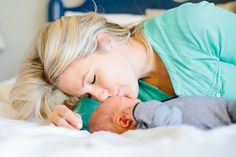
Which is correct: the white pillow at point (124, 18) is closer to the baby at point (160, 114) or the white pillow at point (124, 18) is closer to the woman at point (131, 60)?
the woman at point (131, 60)

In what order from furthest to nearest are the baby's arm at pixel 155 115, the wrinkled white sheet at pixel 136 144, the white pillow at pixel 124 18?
the white pillow at pixel 124 18, the baby's arm at pixel 155 115, the wrinkled white sheet at pixel 136 144

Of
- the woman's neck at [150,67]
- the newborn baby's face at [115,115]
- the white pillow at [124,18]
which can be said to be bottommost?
the white pillow at [124,18]

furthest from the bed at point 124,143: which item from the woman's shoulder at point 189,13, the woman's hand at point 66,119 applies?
the woman's shoulder at point 189,13

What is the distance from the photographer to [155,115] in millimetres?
849

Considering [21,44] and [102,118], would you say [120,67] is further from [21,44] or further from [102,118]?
[21,44]

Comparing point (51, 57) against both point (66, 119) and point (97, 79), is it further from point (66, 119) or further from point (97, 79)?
point (66, 119)

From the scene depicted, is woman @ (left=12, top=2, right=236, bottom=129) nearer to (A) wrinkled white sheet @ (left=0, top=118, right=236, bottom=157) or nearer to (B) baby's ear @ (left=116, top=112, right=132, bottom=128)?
(B) baby's ear @ (left=116, top=112, right=132, bottom=128)

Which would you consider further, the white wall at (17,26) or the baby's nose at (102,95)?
the white wall at (17,26)

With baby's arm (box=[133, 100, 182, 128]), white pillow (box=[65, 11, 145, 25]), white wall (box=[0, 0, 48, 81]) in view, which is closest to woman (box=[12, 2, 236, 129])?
baby's arm (box=[133, 100, 182, 128])

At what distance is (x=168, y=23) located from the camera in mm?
1365

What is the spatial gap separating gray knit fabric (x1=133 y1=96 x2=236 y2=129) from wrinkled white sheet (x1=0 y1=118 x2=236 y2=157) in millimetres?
144

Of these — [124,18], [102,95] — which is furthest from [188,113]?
[124,18]

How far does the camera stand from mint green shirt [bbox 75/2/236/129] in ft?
4.05

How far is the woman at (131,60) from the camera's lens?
1145 mm
